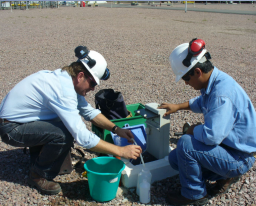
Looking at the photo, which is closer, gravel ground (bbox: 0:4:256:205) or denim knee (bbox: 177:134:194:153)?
denim knee (bbox: 177:134:194:153)

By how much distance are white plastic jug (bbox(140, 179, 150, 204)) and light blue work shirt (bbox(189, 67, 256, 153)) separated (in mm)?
672

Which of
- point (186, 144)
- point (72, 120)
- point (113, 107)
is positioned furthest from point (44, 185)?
point (186, 144)

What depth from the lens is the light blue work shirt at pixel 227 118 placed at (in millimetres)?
2252

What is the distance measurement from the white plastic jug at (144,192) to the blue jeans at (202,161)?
34cm

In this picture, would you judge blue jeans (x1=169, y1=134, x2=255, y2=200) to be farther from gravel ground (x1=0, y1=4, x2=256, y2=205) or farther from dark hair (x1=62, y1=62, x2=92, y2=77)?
dark hair (x1=62, y1=62, x2=92, y2=77)

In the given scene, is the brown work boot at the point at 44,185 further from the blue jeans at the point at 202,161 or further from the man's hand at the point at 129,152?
the blue jeans at the point at 202,161

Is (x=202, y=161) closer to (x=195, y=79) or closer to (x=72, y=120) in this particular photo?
(x=195, y=79)

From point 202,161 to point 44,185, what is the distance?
5.06 feet

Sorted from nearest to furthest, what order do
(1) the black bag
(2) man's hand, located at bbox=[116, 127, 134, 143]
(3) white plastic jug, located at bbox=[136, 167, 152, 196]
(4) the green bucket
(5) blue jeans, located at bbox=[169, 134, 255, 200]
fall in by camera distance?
(5) blue jeans, located at bbox=[169, 134, 255, 200] < (4) the green bucket < (3) white plastic jug, located at bbox=[136, 167, 152, 196] < (2) man's hand, located at bbox=[116, 127, 134, 143] < (1) the black bag

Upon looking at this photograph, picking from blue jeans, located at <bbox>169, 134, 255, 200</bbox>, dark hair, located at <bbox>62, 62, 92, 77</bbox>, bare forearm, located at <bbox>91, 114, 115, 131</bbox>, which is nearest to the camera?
blue jeans, located at <bbox>169, 134, 255, 200</bbox>

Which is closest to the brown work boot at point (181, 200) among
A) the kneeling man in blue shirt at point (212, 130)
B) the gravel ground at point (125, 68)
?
the kneeling man in blue shirt at point (212, 130)

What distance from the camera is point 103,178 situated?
99.4 inches

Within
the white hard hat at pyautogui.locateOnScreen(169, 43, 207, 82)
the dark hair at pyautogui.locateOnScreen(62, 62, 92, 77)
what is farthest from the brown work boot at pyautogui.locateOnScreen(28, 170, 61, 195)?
the white hard hat at pyautogui.locateOnScreen(169, 43, 207, 82)

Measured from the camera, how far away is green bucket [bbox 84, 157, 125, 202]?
8.28ft
